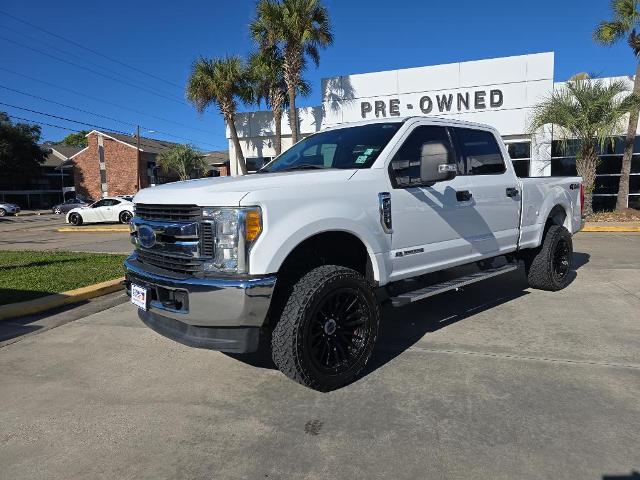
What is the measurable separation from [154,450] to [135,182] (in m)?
53.9

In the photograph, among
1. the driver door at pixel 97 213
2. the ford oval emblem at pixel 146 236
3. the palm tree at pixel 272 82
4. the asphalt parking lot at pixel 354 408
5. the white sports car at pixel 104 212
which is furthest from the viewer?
the driver door at pixel 97 213

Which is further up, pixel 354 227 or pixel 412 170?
pixel 412 170

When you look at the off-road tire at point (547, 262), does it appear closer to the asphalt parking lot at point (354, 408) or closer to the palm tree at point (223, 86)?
the asphalt parking lot at point (354, 408)

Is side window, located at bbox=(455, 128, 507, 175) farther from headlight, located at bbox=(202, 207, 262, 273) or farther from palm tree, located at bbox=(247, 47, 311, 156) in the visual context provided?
palm tree, located at bbox=(247, 47, 311, 156)

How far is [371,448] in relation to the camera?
265 centimetres

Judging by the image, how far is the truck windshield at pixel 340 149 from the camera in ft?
13.3

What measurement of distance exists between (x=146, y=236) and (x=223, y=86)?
63.1 ft

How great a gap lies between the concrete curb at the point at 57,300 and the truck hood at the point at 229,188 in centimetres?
304

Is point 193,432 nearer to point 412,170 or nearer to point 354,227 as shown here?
point 354,227

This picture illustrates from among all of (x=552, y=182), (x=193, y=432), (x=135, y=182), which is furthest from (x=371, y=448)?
(x=135, y=182)

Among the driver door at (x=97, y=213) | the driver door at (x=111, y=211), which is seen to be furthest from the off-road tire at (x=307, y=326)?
the driver door at (x=97, y=213)

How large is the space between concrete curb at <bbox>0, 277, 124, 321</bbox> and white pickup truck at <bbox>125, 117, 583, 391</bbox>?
269cm

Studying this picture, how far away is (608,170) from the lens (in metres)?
18.1

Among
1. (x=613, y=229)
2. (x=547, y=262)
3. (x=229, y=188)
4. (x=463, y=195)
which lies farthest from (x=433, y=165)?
(x=613, y=229)
